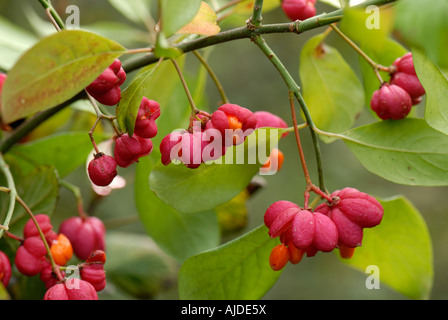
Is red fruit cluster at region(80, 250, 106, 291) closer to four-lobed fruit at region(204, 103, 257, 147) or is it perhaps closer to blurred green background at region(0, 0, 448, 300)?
four-lobed fruit at region(204, 103, 257, 147)

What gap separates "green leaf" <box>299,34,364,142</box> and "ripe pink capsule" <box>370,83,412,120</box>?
175 millimetres

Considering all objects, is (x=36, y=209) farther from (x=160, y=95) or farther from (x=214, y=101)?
(x=214, y=101)

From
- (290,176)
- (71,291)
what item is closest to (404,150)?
(71,291)

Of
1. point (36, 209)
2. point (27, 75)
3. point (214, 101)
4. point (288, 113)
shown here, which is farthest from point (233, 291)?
point (214, 101)

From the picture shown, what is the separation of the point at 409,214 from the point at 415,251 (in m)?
0.07

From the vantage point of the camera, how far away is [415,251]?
0.92m

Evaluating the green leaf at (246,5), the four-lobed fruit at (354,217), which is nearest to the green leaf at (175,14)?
the four-lobed fruit at (354,217)

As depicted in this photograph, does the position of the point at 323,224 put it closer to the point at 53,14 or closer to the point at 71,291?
the point at 71,291

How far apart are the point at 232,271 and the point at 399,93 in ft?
1.20

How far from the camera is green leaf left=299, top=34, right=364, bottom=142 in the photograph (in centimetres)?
95

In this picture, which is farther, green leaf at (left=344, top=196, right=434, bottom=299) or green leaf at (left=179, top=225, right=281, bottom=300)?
green leaf at (left=344, top=196, right=434, bottom=299)

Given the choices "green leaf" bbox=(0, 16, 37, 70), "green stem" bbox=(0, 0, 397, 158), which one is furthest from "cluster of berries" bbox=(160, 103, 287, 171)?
"green leaf" bbox=(0, 16, 37, 70)

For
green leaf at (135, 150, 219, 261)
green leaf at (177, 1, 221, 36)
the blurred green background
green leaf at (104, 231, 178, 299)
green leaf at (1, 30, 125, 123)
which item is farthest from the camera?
the blurred green background
